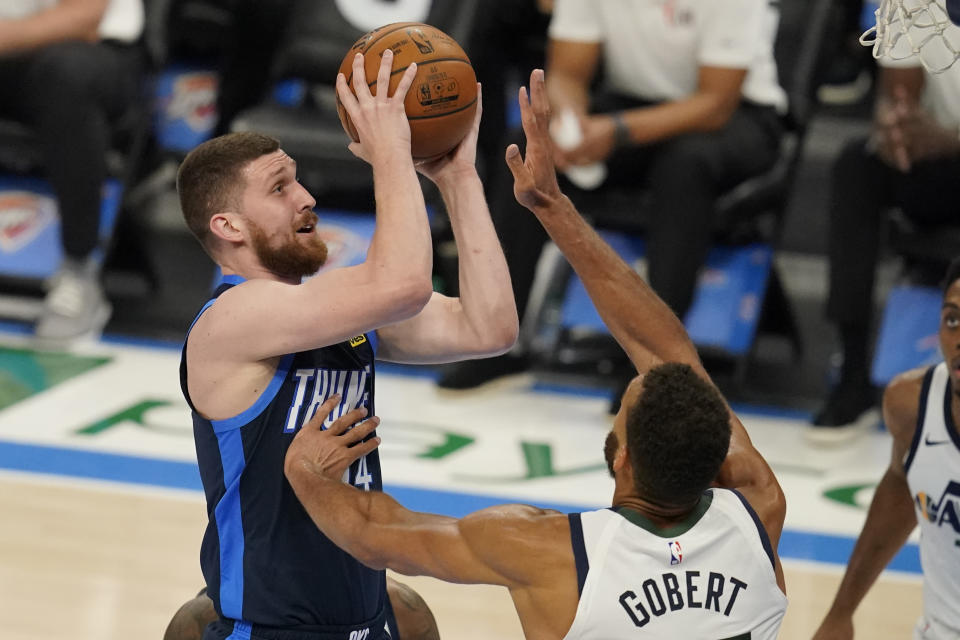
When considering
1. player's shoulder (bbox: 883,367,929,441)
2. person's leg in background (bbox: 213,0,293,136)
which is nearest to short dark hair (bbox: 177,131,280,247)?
player's shoulder (bbox: 883,367,929,441)

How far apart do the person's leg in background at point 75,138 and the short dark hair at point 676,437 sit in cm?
421

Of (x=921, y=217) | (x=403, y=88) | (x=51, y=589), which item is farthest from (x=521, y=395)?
(x=403, y=88)

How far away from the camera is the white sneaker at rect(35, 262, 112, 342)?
600 cm

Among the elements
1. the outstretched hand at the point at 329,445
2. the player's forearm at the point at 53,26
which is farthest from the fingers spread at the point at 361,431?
the player's forearm at the point at 53,26

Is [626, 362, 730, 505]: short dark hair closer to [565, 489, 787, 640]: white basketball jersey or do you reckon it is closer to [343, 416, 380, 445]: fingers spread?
[565, 489, 787, 640]: white basketball jersey

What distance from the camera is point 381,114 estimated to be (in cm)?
259

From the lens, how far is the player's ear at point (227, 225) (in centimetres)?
270

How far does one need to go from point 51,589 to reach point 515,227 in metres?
2.52

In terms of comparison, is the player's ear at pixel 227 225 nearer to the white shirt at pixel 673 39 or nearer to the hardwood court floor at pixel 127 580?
the hardwood court floor at pixel 127 580

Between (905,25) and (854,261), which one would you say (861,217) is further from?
(905,25)

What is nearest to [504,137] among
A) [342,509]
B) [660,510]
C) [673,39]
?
[673,39]

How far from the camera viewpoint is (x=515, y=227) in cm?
573

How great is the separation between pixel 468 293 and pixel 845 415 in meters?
2.86

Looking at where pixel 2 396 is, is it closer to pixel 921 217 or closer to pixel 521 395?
pixel 521 395
